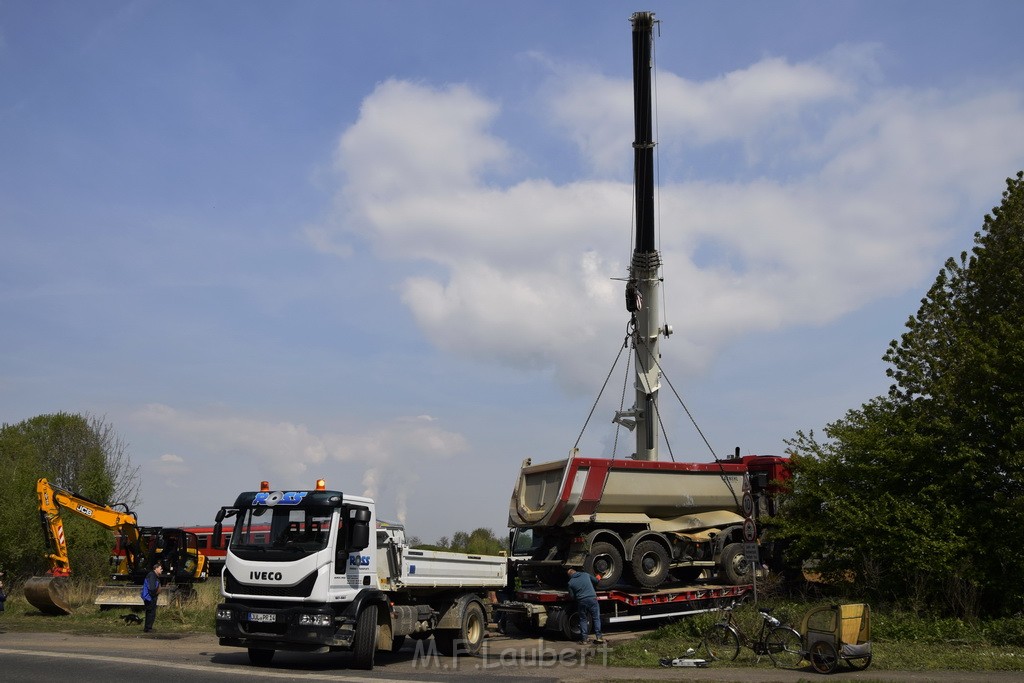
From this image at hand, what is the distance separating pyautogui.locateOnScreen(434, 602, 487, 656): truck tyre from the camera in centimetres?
1540

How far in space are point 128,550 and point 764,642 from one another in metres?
17.2

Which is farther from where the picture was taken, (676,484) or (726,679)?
(676,484)

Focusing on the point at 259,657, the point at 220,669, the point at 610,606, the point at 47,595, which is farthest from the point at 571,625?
the point at 47,595

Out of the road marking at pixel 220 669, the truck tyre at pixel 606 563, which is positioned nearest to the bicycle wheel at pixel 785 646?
the truck tyre at pixel 606 563

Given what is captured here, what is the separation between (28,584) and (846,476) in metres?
18.9

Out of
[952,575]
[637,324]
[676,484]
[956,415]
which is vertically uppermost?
[637,324]

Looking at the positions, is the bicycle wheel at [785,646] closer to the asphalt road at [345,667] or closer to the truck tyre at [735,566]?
the asphalt road at [345,667]

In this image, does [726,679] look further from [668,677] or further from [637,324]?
[637,324]

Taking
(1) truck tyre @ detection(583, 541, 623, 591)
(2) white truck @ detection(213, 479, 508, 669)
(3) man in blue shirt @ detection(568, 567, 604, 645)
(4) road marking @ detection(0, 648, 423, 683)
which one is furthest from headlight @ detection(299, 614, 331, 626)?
(1) truck tyre @ detection(583, 541, 623, 591)

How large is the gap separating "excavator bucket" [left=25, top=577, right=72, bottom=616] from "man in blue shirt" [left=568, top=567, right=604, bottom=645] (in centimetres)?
1261

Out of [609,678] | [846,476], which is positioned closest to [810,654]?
[609,678]

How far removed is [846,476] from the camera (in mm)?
20062

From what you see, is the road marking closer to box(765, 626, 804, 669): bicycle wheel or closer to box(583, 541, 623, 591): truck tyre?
box(765, 626, 804, 669): bicycle wheel

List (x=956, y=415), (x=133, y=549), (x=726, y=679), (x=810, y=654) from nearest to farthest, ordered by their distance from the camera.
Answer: (x=726, y=679)
(x=810, y=654)
(x=956, y=415)
(x=133, y=549)
